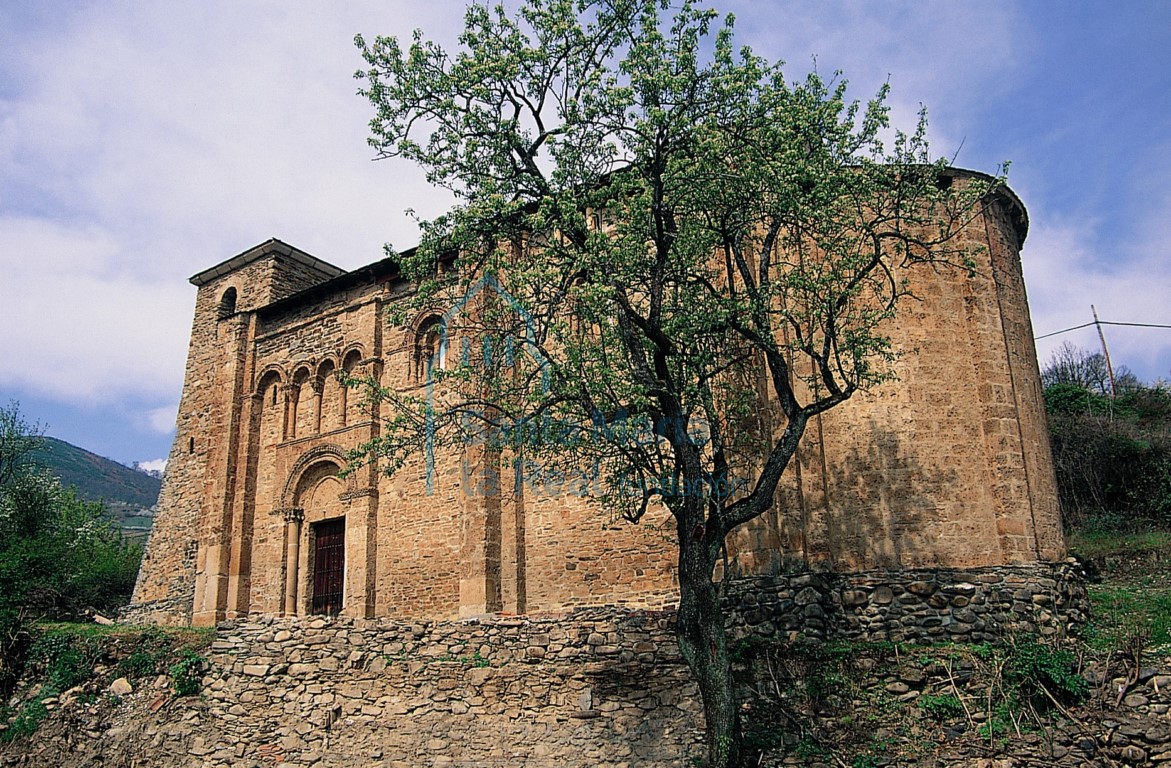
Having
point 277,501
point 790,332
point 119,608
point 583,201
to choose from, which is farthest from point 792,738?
point 119,608

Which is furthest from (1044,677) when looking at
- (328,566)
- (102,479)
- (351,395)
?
(102,479)

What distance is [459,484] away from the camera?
1730cm

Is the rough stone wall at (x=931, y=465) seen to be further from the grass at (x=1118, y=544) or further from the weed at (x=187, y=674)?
the weed at (x=187, y=674)

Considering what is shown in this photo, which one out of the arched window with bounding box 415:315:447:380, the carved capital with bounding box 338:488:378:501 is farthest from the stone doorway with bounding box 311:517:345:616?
the arched window with bounding box 415:315:447:380

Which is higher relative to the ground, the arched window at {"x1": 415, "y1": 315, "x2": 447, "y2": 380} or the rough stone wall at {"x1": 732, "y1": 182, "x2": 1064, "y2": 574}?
the arched window at {"x1": 415, "y1": 315, "x2": 447, "y2": 380}

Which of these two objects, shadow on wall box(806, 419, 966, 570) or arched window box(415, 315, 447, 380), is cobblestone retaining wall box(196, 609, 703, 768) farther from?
arched window box(415, 315, 447, 380)

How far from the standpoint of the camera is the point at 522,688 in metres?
12.6

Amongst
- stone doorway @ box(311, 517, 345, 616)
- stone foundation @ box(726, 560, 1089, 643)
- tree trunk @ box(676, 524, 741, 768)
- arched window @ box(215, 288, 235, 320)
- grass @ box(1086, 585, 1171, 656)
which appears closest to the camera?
tree trunk @ box(676, 524, 741, 768)

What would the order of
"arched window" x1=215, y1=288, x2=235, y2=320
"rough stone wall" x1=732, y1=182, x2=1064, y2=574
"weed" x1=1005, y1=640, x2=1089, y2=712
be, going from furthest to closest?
"arched window" x1=215, y1=288, x2=235, y2=320 < "rough stone wall" x1=732, y1=182, x2=1064, y2=574 < "weed" x1=1005, y1=640, x2=1089, y2=712

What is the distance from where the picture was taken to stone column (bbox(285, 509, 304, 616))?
19.4 m

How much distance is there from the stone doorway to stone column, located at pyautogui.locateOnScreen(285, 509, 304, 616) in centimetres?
44

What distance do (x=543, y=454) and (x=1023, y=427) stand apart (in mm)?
7394

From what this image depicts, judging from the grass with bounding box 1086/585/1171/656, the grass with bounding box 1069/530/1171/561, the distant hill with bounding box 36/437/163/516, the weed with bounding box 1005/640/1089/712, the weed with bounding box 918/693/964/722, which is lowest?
the weed with bounding box 918/693/964/722

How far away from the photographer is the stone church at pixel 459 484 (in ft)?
42.8
